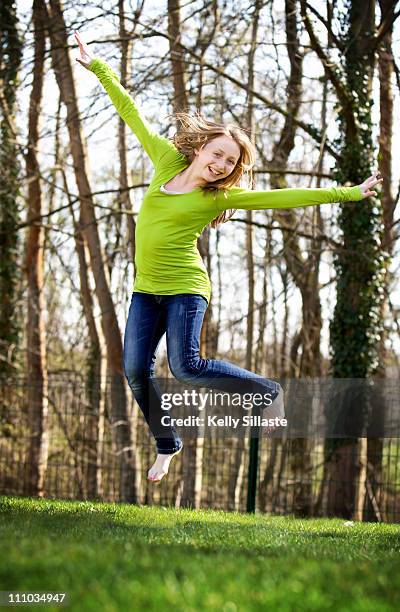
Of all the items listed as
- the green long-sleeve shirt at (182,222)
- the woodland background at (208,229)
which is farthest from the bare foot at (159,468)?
the woodland background at (208,229)

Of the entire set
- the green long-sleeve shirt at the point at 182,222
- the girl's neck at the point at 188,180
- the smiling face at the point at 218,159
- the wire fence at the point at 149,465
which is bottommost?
the wire fence at the point at 149,465

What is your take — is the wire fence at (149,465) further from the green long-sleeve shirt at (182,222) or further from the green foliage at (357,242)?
the green long-sleeve shirt at (182,222)

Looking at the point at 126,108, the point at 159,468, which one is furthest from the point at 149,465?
the point at 126,108

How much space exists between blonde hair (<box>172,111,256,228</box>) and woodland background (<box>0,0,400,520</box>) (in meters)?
3.69

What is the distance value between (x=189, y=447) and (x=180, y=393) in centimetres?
283

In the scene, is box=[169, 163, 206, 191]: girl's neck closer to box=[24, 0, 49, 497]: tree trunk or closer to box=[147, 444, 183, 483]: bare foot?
box=[147, 444, 183, 483]: bare foot

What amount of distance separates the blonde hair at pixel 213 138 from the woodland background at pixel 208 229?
3.69 meters

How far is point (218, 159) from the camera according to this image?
5.55m

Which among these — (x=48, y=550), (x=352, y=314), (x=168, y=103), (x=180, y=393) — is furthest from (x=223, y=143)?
(x=168, y=103)

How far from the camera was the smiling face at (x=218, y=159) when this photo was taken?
18.2 feet

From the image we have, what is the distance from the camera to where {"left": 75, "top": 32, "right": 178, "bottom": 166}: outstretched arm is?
582 centimetres

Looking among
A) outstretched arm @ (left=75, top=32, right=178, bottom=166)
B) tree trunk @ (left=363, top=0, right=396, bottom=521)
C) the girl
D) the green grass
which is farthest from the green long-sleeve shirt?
tree trunk @ (left=363, top=0, right=396, bottom=521)

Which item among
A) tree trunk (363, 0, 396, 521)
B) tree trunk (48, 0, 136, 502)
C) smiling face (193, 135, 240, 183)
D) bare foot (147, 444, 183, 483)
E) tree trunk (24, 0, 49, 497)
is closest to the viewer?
smiling face (193, 135, 240, 183)

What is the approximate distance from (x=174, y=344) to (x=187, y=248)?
587 mm
